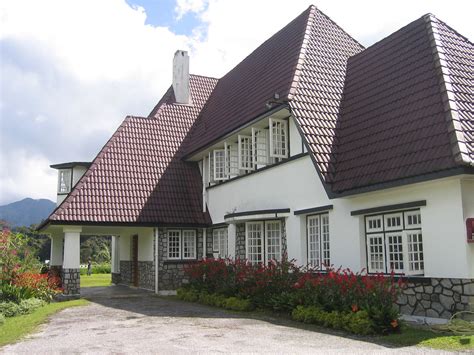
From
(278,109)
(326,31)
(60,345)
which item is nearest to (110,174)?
(278,109)

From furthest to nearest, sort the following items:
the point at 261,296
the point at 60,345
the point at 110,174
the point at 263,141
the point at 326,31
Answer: the point at 110,174, the point at 326,31, the point at 263,141, the point at 261,296, the point at 60,345

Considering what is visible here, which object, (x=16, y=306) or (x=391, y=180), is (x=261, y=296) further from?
(x=16, y=306)

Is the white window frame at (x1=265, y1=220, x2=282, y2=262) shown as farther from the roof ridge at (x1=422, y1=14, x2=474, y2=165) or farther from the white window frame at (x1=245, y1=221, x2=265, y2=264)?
Result: the roof ridge at (x1=422, y1=14, x2=474, y2=165)

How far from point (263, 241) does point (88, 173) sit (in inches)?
324

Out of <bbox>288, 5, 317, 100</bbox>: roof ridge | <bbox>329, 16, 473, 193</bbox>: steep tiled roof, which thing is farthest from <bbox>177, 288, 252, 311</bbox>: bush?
<bbox>288, 5, 317, 100</bbox>: roof ridge

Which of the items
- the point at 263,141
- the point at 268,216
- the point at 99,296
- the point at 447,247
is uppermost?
the point at 263,141

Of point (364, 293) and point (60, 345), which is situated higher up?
point (364, 293)

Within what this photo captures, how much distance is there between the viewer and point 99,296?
66.5 ft

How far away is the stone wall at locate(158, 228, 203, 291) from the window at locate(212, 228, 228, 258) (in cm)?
139

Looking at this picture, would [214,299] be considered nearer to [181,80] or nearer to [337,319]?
[337,319]

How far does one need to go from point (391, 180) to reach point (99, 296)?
13.0m

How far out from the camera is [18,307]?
14.9m

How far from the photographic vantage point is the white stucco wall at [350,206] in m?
10.9

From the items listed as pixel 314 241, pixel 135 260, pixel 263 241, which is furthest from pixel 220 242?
pixel 314 241
